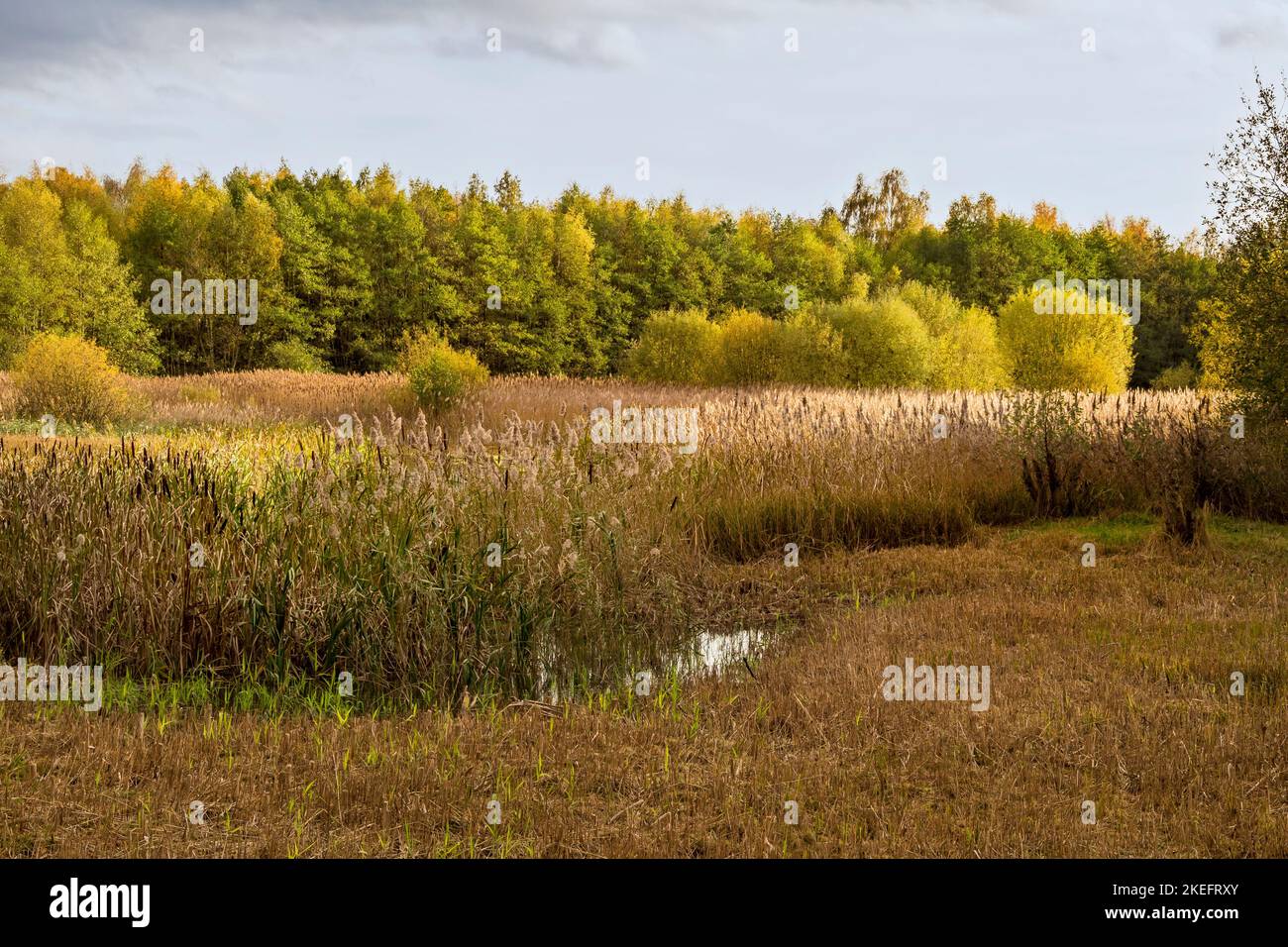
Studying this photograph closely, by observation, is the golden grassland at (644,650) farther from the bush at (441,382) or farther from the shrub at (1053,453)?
the bush at (441,382)

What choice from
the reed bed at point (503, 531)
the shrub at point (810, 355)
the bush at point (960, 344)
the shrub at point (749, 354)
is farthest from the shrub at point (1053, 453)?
the bush at point (960, 344)

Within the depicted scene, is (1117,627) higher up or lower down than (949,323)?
lower down

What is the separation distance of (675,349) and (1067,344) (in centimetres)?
1131

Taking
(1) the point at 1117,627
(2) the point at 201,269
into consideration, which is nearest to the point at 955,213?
(2) the point at 201,269

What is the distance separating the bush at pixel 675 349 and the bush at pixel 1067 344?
29.5 feet

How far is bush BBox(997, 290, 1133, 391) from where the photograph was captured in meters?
29.3

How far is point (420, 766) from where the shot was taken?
4160 mm

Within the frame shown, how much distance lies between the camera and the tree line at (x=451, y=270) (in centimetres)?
4050

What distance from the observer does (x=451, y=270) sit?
Answer: 43.5 metres

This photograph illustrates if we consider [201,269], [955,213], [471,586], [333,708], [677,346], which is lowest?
[333,708]

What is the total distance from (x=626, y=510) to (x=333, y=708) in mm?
3470

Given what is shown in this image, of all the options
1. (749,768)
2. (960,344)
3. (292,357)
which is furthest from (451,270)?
(749,768)

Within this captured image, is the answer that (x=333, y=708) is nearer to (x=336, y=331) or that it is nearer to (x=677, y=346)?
(x=677, y=346)
